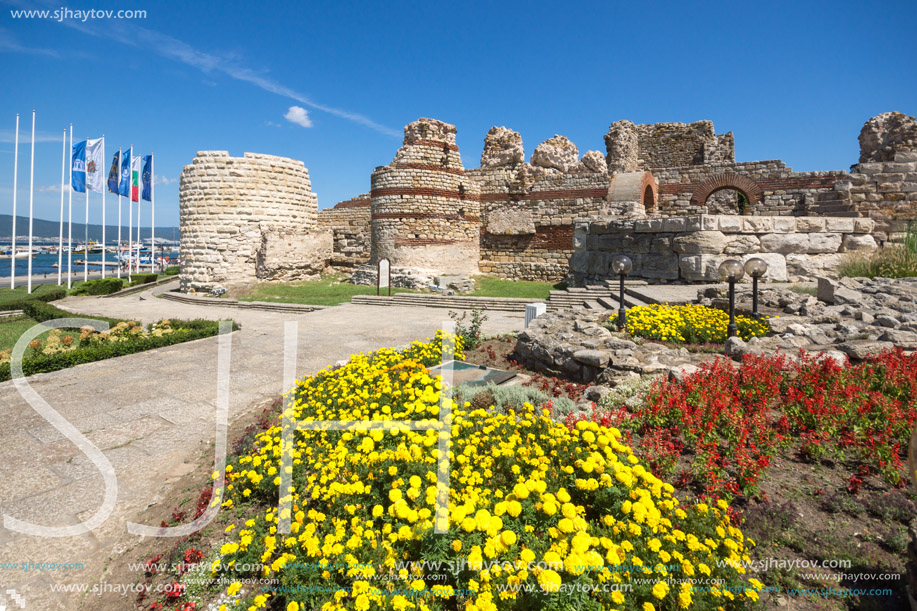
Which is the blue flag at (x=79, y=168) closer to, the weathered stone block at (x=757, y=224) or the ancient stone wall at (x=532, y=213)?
the ancient stone wall at (x=532, y=213)

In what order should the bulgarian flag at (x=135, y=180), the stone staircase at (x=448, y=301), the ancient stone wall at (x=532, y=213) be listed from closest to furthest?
the stone staircase at (x=448, y=301) → the ancient stone wall at (x=532, y=213) → the bulgarian flag at (x=135, y=180)

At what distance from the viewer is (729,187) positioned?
18.3m

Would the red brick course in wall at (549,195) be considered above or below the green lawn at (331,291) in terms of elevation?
above

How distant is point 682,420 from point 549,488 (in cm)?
156

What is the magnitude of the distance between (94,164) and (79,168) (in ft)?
1.97

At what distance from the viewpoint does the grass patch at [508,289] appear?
1609 centimetres

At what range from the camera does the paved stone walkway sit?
293 cm

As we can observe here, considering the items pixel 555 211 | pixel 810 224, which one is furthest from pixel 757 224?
pixel 555 211

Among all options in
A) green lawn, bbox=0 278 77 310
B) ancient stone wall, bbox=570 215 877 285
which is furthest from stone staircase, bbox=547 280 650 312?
green lawn, bbox=0 278 77 310

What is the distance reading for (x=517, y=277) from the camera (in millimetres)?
21984

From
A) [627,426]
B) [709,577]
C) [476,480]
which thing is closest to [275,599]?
[476,480]

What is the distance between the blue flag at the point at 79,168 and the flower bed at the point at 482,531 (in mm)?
23763

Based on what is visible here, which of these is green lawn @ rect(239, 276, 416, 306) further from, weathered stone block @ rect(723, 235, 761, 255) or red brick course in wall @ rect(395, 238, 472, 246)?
weathered stone block @ rect(723, 235, 761, 255)

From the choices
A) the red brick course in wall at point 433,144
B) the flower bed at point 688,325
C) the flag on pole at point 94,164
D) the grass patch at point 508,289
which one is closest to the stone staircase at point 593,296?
the grass patch at point 508,289
